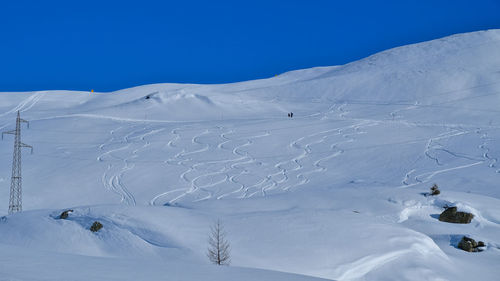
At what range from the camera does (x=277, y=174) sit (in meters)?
30.8

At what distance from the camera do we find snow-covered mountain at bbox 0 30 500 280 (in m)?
12.6

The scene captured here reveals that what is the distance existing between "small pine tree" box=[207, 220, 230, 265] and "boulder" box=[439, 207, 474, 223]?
8044 millimetres

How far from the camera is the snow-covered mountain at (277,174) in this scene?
12.6 m

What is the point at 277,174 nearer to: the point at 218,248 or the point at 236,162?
the point at 236,162

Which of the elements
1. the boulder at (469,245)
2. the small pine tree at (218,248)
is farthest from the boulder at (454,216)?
the small pine tree at (218,248)

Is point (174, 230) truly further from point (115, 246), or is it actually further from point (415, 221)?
point (415, 221)

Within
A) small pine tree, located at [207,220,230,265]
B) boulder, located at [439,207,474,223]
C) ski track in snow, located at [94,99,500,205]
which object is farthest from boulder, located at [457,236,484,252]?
ski track in snow, located at [94,99,500,205]

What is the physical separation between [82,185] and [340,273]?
20.3 meters

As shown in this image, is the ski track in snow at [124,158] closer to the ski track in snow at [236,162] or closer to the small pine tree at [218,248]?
the ski track in snow at [236,162]

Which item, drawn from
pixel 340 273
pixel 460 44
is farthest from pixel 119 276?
pixel 460 44

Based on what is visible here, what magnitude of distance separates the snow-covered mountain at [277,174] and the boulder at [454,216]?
0.41 m

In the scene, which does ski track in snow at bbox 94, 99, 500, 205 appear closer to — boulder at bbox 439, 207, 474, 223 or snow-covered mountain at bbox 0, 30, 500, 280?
snow-covered mountain at bbox 0, 30, 500, 280

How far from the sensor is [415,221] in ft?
58.4

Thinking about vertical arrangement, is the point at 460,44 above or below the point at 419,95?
above
